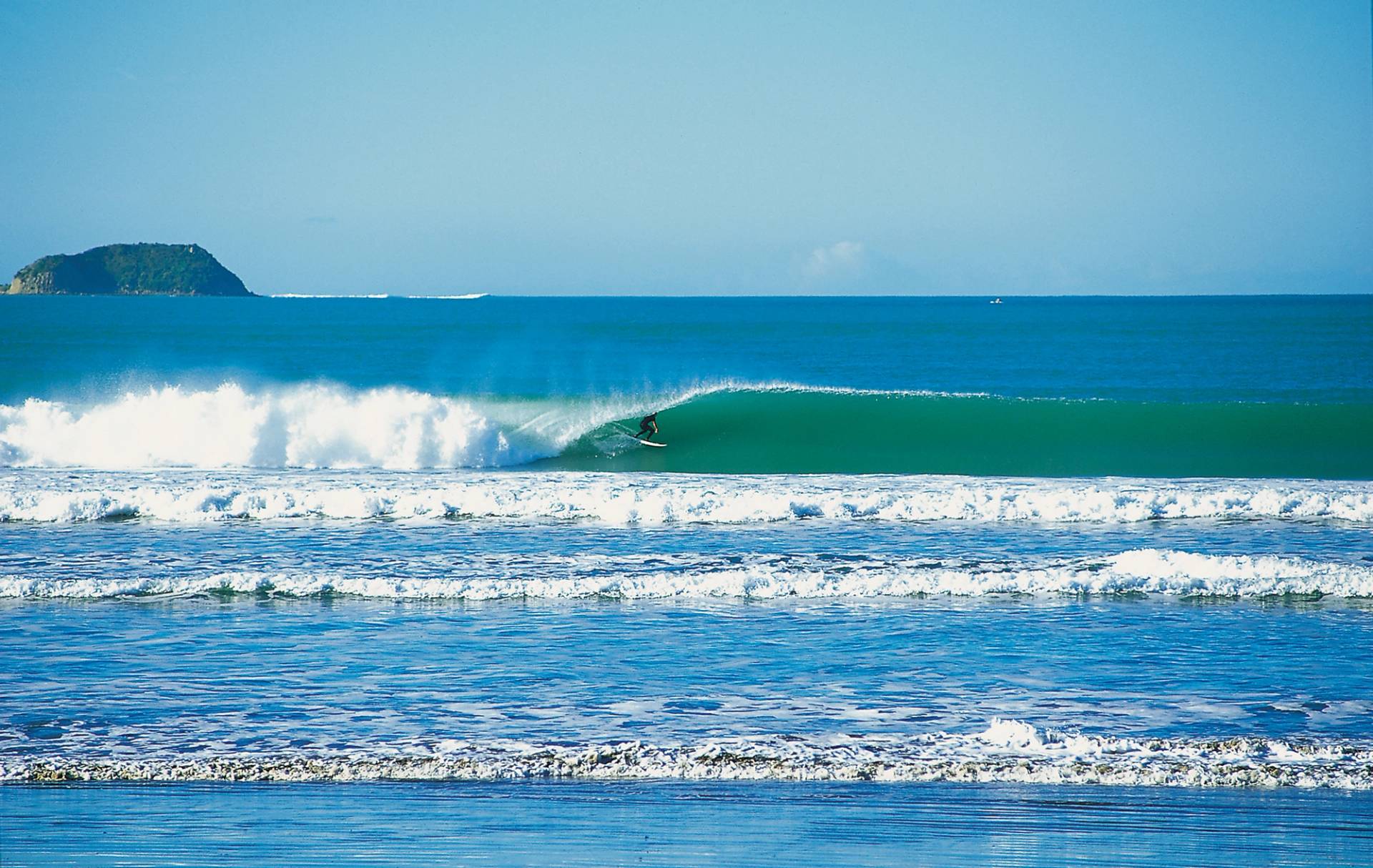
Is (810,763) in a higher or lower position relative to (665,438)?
lower

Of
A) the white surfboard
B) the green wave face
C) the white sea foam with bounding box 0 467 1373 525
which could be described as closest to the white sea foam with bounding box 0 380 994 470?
the white surfboard

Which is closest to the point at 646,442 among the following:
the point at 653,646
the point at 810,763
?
the point at 653,646

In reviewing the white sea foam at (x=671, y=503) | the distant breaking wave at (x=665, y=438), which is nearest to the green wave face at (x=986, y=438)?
the distant breaking wave at (x=665, y=438)

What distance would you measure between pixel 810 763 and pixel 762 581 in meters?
3.90

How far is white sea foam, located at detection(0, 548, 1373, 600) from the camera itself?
8.88 m

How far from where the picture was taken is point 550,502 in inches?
501

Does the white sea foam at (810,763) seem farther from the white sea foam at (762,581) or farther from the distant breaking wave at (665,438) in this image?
the distant breaking wave at (665,438)

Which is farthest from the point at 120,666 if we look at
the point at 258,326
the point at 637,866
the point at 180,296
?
the point at 180,296

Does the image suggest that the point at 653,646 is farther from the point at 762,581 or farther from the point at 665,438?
the point at 665,438

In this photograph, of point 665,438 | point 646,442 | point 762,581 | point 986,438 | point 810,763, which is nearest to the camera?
point 810,763

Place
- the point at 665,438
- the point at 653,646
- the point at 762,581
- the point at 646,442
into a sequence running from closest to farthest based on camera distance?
the point at 653,646, the point at 762,581, the point at 646,442, the point at 665,438

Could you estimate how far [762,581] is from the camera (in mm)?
9125

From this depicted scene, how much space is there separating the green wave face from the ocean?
21 cm

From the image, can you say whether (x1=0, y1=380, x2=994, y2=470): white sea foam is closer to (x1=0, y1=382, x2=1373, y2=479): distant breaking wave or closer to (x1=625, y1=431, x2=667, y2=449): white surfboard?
(x1=0, y1=382, x2=1373, y2=479): distant breaking wave
